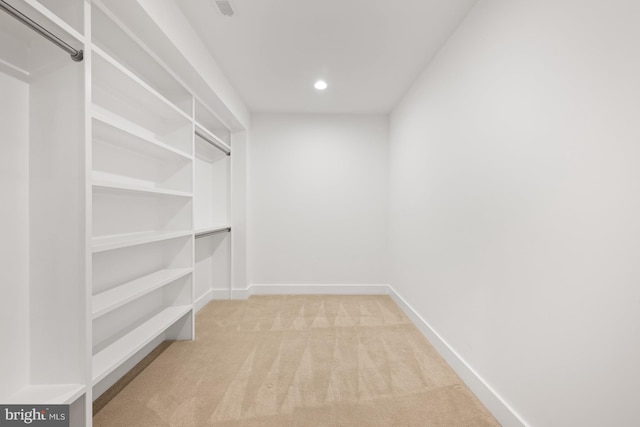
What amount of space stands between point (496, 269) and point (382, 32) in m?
1.86

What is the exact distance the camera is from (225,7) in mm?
1928

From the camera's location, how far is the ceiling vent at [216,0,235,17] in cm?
188

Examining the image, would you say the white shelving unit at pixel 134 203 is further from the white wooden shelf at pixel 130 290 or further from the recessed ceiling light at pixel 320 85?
the recessed ceiling light at pixel 320 85

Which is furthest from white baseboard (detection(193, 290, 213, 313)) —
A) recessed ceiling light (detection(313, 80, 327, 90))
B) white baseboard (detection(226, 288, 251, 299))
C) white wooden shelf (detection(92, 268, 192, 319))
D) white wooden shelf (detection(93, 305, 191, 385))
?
recessed ceiling light (detection(313, 80, 327, 90))

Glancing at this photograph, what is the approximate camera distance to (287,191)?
13.5 feet

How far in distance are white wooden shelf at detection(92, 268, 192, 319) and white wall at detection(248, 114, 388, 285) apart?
1.73 meters

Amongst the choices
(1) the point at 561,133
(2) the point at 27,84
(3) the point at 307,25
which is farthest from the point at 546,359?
(2) the point at 27,84

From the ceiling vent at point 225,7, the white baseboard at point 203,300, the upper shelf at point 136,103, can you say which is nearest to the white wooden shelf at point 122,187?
the upper shelf at point 136,103

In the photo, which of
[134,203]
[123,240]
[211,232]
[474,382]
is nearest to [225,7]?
[134,203]

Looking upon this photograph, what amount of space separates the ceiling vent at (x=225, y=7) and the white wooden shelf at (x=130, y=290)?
75.7 inches

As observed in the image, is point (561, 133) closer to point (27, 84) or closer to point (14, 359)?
point (27, 84)

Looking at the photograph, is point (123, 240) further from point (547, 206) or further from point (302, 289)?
point (302, 289)

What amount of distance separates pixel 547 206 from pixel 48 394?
7.87 feet

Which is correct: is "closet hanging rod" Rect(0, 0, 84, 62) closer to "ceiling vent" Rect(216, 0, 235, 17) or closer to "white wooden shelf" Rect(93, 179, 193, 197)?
"white wooden shelf" Rect(93, 179, 193, 197)
